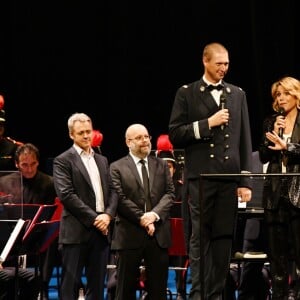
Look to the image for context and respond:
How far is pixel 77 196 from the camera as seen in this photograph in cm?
789

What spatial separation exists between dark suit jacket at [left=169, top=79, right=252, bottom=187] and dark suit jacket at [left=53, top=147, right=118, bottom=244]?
136cm

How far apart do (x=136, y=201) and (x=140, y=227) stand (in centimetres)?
25

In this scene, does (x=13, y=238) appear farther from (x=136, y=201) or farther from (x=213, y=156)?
(x=213, y=156)

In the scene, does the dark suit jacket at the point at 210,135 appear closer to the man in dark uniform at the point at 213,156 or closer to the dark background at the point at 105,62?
the man in dark uniform at the point at 213,156

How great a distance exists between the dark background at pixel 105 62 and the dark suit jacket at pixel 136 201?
13.5 ft

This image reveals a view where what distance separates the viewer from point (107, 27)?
12.4m


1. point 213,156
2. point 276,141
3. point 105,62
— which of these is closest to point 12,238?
point 213,156

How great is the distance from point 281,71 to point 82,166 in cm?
439

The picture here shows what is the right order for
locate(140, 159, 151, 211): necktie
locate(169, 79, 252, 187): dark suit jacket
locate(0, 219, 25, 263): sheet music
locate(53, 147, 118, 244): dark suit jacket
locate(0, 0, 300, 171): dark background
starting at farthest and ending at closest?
locate(0, 0, 300, 171): dark background → locate(140, 159, 151, 211): necktie → locate(53, 147, 118, 244): dark suit jacket → locate(0, 219, 25, 263): sheet music → locate(169, 79, 252, 187): dark suit jacket

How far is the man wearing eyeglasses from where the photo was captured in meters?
7.95

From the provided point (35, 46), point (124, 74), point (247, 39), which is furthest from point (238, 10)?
point (35, 46)

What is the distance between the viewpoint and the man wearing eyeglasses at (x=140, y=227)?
7.95 m

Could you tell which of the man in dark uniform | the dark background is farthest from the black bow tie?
the dark background

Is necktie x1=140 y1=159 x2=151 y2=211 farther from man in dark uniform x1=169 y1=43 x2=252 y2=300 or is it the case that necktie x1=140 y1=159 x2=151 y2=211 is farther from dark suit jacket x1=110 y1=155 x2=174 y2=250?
man in dark uniform x1=169 y1=43 x2=252 y2=300
